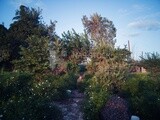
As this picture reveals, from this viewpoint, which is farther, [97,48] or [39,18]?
[39,18]

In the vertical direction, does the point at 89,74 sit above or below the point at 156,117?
Result: above

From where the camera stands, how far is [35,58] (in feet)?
67.8

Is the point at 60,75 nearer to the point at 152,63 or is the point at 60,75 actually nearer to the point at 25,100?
the point at 152,63

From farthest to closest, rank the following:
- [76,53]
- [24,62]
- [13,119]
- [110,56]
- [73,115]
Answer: [76,53], [24,62], [110,56], [73,115], [13,119]

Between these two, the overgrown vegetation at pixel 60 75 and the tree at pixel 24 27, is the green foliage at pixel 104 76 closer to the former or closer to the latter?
the overgrown vegetation at pixel 60 75

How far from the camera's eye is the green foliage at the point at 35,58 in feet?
67.7

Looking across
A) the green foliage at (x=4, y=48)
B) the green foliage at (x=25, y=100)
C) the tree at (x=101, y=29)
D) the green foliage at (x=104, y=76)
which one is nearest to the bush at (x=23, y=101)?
the green foliage at (x=25, y=100)

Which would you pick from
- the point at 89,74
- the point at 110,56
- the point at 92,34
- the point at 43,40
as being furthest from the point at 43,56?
the point at 92,34

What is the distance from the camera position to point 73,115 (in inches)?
467

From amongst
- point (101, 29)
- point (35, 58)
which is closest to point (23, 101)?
point (35, 58)

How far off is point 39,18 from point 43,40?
11.6 metres

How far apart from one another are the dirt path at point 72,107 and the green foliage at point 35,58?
575 centimetres

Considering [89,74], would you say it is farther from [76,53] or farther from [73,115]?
[73,115]

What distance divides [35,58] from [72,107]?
28.3ft
